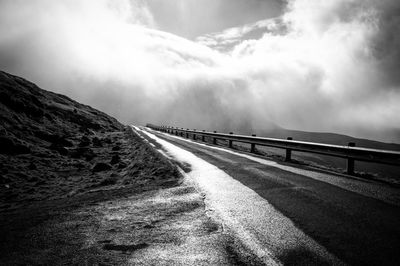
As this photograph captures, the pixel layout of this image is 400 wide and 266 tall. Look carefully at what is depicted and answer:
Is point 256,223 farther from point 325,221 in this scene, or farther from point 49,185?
point 49,185

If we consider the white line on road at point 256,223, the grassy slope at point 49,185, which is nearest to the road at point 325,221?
the white line on road at point 256,223

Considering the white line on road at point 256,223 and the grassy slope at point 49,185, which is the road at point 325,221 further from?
the grassy slope at point 49,185

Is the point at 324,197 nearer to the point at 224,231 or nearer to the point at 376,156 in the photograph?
the point at 224,231

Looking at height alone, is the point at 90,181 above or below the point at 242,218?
below

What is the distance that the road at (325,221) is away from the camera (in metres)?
2.39

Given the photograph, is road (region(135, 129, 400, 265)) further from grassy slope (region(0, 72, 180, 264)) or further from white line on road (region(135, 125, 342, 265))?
grassy slope (region(0, 72, 180, 264))

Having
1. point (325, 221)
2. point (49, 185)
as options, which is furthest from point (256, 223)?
point (49, 185)

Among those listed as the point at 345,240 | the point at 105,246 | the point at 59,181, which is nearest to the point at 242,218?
the point at 345,240

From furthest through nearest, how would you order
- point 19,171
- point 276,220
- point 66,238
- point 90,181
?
point 19,171, point 90,181, point 276,220, point 66,238

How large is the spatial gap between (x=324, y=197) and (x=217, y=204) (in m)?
1.98

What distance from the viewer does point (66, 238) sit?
297 cm

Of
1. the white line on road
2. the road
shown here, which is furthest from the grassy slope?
the road

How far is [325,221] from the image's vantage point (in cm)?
324

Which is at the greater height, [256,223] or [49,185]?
[256,223]
